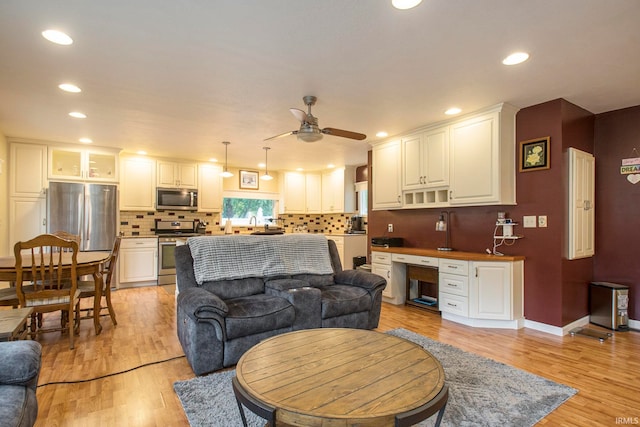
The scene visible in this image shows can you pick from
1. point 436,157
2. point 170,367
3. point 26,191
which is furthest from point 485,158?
point 26,191

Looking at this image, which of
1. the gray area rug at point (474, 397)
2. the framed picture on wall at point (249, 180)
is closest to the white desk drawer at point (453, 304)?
the gray area rug at point (474, 397)

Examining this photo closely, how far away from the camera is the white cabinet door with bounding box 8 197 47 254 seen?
15.9 feet

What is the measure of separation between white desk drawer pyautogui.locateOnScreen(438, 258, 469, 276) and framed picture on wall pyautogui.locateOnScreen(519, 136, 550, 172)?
1244 millimetres

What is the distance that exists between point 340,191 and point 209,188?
2.76 metres

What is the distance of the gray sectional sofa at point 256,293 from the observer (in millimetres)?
2535

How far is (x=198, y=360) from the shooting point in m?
2.48

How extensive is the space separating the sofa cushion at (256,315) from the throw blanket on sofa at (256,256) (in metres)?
0.34

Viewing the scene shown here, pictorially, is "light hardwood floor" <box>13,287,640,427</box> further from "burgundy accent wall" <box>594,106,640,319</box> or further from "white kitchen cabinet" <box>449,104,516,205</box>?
"white kitchen cabinet" <box>449,104,516,205</box>

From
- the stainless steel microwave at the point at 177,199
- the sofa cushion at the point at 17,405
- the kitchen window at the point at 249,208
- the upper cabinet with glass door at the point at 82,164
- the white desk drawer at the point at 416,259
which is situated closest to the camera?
the sofa cushion at the point at 17,405

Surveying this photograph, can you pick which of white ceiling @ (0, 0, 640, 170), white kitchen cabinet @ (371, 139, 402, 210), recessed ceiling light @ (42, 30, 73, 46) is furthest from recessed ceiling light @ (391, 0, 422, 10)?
white kitchen cabinet @ (371, 139, 402, 210)

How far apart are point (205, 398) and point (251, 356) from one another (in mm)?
673

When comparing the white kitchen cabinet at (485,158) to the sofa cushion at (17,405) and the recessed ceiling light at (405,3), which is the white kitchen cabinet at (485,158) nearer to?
the recessed ceiling light at (405,3)

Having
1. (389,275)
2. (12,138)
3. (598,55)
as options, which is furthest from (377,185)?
(12,138)

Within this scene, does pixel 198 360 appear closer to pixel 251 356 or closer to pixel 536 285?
pixel 251 356
